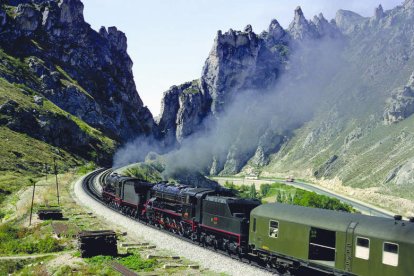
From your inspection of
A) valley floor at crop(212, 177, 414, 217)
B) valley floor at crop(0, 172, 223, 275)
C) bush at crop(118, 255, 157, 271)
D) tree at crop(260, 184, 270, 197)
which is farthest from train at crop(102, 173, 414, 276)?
tree at crop(260, 184, 270, 197)

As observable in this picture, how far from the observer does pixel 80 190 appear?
6762 centimetres

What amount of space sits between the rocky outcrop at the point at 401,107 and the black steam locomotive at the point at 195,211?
6193 inches

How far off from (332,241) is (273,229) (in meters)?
3.76

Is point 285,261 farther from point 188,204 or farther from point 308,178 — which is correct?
point 308,178

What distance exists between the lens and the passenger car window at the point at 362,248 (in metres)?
19.7

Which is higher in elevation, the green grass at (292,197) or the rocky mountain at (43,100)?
the rocky mountain at (43,100)

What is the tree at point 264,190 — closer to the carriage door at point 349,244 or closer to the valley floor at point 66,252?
the valley floor at point 66,252

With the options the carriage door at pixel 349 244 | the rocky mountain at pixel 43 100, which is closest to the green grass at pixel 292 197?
the rocky mountain at pixel 43 100

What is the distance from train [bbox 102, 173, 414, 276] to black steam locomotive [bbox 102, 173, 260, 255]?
67 millimetres

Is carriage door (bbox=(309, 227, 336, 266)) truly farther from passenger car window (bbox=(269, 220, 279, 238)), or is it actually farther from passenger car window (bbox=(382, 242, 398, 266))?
passenger car window (bbox=(382, 242, 398, 266))

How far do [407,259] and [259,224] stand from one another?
395 inches

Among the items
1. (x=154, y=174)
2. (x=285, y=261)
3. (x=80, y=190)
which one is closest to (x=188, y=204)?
(x=285, y=261)

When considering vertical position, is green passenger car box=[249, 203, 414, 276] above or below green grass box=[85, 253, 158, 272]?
above

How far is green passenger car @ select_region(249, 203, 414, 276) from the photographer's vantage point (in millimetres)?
18578
